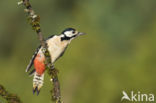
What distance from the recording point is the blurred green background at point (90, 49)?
16.8 meters

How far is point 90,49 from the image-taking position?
804 inches

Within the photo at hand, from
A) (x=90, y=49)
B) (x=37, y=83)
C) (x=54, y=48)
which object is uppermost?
(x=54, y=48)

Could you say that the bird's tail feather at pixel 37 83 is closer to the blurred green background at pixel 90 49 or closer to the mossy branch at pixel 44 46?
the mossy branch at pixel 44 46

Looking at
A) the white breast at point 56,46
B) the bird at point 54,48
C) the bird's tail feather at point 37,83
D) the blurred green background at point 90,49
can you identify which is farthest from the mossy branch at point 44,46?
the blurred green background at point 90,49

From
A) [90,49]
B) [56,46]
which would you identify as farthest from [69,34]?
[90,49]

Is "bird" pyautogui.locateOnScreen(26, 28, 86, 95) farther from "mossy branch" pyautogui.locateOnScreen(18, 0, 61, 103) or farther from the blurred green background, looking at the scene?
the blurred green background

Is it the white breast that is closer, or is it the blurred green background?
the white breast

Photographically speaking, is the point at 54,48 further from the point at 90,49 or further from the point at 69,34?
the point at 90,49

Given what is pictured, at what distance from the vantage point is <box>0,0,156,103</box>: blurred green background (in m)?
16.8

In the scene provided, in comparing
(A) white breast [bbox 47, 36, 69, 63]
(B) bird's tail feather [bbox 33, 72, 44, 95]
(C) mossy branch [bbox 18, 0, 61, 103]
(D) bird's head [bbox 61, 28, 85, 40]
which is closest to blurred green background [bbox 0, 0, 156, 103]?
(A) white breast [bbox 47, 36, 69, 63]

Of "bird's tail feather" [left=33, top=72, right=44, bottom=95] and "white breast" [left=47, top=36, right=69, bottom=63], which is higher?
"white breast" [left=47, top=36, right=69, bottom=63]

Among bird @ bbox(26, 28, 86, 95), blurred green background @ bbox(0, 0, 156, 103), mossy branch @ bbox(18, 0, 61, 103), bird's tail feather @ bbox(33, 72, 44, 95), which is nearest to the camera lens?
mossy branch @ bbox(18, 0, 61, 103)

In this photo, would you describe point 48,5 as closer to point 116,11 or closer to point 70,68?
point 116,11

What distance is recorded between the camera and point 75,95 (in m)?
16.7
